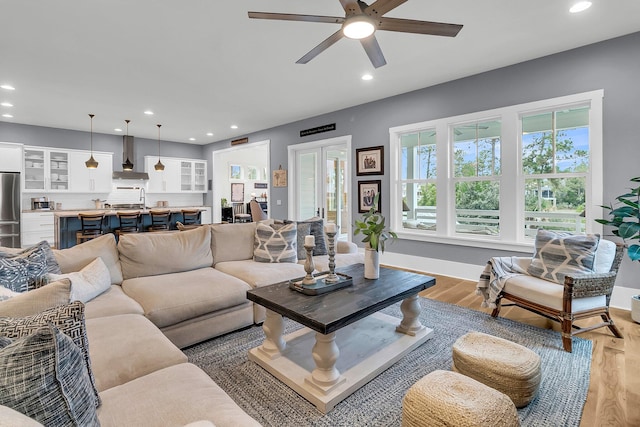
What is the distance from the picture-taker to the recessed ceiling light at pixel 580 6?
2.68 meters

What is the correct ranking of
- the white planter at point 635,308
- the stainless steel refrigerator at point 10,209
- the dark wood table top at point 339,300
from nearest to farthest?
the dark wood table top at point 339,300 → the white planter at point 635,308 → the stainless steel refrigerator at point 10,209

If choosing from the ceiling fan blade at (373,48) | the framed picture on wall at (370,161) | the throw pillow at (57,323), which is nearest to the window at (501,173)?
the framed picture on wall at (370,161)

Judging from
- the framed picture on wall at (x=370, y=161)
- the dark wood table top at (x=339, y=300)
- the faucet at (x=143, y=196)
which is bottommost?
the dark wood table top at (x=339, y=300)

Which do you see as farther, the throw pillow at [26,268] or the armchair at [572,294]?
the armchair at [572,294]

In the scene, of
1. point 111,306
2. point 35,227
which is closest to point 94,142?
point 35,227

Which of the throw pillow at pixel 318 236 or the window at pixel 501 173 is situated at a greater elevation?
the window at pixel 501 173

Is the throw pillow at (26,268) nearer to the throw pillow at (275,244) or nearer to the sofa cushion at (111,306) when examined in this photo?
the sofa cushion at (111,306)

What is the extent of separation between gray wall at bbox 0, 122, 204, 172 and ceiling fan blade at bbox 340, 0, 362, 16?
8.24 metres

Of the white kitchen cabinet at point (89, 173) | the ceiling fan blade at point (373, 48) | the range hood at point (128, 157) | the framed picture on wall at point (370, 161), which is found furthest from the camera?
the range hood at point (128, 157)

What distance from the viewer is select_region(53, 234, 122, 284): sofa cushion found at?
8.17 feet

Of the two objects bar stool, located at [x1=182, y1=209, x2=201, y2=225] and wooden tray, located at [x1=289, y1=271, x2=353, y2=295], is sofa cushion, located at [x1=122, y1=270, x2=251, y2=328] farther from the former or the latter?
bar stool, located at [x1=182, y1=209, x2=201, y2=225]

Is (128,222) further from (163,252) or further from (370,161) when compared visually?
(370,161)

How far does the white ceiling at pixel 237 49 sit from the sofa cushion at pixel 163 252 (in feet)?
6.58

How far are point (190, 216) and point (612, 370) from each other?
7042mm
